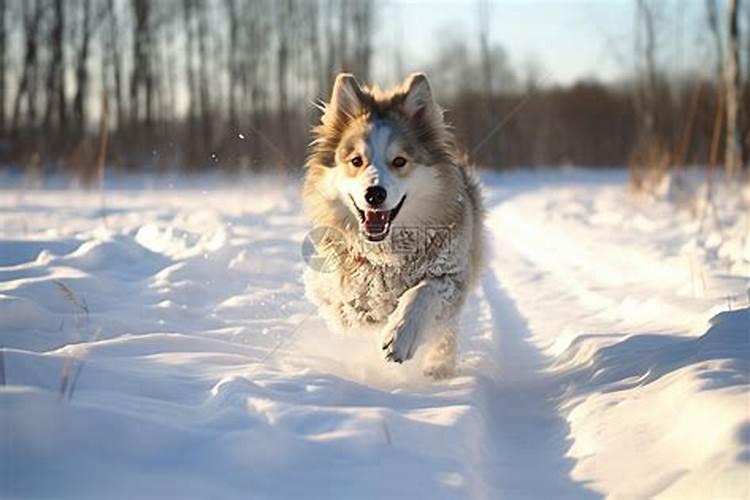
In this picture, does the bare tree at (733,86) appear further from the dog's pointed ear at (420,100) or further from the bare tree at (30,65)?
the bare tree at (30,65)

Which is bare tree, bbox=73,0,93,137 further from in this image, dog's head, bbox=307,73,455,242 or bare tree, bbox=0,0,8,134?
dog's head, bbox=307,73,455,242

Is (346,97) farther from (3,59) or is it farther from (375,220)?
(3,59)

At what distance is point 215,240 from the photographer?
6.82m

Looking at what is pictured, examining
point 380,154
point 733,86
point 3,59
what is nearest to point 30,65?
point 3,59

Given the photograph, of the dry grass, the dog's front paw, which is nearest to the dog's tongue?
the dog's front paw

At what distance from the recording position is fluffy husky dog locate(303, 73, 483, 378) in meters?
3.69

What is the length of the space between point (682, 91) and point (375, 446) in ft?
114

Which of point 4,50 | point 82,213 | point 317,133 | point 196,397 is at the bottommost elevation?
point 82,213

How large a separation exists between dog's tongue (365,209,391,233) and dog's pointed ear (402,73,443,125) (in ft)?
2.78

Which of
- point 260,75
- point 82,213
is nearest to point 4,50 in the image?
point 260,75

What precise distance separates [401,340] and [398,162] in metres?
1.24

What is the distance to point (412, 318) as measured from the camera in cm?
332

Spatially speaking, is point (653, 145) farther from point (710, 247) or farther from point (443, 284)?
point (443, 284)

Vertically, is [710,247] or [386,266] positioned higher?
[386,266]
